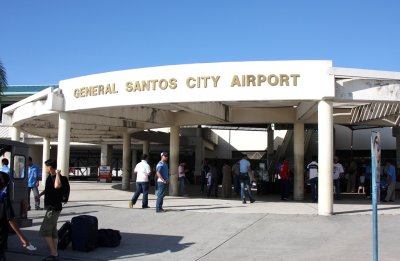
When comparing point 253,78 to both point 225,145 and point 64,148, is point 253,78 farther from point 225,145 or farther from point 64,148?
point 225,145

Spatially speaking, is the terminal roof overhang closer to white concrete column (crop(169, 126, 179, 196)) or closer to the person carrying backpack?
white concrete column (crop(169, 126, 179, 196))

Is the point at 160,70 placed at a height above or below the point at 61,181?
above

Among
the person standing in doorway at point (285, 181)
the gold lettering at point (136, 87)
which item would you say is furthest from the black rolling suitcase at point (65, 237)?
the person standing in doorway at point (285, 181)

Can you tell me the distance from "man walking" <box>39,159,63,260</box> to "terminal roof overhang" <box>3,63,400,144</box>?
6.94 metres

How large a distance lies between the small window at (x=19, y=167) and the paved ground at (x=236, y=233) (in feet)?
A: 4.34

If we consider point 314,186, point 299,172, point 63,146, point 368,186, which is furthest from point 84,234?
point 368,186

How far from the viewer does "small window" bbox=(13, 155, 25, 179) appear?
9182 millimetres

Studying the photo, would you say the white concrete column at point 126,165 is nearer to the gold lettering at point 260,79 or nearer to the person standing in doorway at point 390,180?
the gold lettering at point 260,79

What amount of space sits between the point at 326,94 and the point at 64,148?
370 inches

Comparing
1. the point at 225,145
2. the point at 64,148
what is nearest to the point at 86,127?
the point at 64,148

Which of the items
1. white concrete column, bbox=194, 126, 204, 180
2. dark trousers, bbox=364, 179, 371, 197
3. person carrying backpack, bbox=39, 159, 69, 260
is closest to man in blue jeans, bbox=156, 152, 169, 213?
person carrying backpack, bbox=39, 159, 69, 260

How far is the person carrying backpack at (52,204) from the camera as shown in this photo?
748 centimetres

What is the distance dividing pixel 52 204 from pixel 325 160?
773 cm

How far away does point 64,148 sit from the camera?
16734mm
